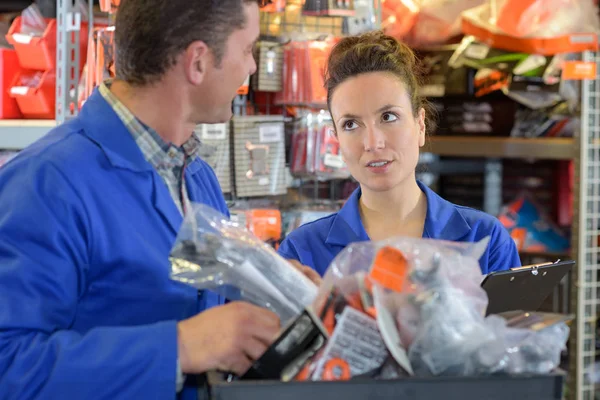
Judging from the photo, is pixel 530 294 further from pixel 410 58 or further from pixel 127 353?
pixel 410 58

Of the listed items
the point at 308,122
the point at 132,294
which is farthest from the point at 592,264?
the point at 132,294

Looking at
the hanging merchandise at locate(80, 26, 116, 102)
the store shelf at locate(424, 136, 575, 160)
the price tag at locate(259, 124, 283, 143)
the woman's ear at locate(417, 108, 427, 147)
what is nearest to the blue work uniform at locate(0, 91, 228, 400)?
the woman's ear at locate(417, 108, 427, 147)

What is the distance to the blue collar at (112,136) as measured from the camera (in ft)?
4.61

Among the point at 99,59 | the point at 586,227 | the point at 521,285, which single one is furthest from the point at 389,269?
the point at 586,227

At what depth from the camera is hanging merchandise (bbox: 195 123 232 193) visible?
3.16 meters

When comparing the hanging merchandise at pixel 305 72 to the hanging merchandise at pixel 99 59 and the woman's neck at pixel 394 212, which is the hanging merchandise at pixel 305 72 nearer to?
the hanging merchandise at pixel 99 59

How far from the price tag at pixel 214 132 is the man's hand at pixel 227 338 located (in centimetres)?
201

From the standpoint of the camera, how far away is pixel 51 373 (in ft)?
3.88

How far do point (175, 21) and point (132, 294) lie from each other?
1.56 ft

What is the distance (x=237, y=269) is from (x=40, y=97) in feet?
7.39

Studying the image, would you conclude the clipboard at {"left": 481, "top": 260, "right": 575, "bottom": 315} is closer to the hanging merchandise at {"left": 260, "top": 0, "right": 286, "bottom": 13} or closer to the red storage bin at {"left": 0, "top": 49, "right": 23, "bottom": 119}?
the hanging merchandise at {"left": 260, "top": 0, "right": 286, "bottom": 13}

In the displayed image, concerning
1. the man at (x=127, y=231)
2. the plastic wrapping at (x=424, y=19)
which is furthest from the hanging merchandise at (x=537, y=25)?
the man at (x=127, y=231)

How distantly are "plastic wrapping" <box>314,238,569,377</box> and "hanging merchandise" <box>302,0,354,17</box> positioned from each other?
2.35 m

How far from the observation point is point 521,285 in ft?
4.81
